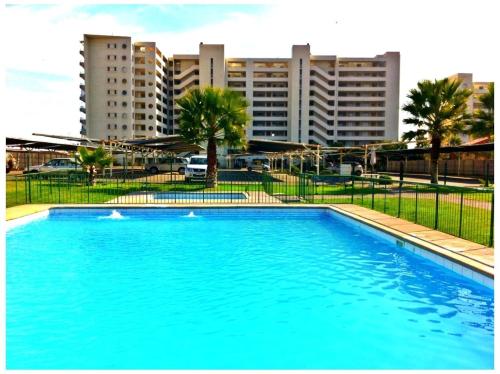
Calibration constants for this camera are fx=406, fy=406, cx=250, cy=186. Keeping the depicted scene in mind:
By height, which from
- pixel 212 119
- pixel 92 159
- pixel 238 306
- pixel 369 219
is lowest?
pixel 238 306

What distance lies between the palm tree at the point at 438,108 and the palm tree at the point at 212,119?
11753 millimetres

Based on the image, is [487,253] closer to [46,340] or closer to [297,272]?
[297,272]

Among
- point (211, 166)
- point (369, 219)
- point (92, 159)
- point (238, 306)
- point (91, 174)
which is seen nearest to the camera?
point (238, 306)

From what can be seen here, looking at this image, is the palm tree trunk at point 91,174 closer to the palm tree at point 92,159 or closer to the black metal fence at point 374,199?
the palm tree at point 92,159

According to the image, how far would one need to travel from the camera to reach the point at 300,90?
84.9 metres

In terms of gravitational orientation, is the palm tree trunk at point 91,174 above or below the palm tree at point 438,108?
below

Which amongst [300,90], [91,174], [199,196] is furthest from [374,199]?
[300,90]

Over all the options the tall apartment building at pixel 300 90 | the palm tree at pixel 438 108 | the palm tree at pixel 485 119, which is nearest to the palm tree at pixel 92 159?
the palm tree at pixel 438 108

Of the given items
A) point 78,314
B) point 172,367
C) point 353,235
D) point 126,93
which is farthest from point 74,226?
point 126,93

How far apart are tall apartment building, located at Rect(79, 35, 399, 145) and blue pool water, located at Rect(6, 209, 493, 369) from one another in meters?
76.2

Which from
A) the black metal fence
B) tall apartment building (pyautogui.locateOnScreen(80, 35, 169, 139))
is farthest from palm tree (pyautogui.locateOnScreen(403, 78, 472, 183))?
tall apartment building (pyautogui.locateOnScreen(80, 35, 169, 139))

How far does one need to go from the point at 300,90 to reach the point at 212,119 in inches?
2542

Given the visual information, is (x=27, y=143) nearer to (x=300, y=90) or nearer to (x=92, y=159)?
(x=92, y=159)

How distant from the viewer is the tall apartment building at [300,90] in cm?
8400
